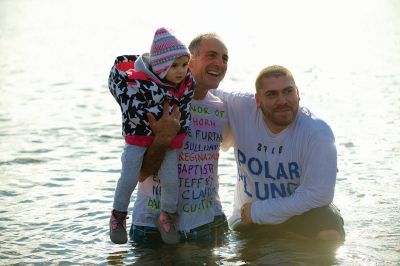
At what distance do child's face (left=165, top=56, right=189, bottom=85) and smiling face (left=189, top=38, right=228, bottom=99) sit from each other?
1.55 ft

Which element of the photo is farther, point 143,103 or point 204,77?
point 204,77

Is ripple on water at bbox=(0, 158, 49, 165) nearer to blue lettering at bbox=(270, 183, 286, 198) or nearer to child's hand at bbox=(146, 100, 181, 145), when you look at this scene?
blue lettering at bbox=(270, 183, 286, 198)

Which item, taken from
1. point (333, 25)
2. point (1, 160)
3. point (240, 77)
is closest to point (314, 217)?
point (1, 160)

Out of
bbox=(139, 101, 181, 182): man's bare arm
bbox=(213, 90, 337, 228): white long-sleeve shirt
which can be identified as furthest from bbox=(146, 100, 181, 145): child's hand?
bbox=(213, 90, 337, 228): white long-sleeve shirt

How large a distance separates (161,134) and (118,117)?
8.98 meters

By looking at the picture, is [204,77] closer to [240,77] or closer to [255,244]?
[255,244]

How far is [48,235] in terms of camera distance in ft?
25.6

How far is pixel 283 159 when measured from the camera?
21.7 feet

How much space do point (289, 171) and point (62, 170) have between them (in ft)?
15.7

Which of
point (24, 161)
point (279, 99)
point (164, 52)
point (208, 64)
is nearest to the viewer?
point (164, 52)

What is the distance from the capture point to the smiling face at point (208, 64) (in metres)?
6.35

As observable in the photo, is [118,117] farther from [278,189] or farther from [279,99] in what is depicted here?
[279,99]

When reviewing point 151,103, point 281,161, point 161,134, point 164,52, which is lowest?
point 281,161

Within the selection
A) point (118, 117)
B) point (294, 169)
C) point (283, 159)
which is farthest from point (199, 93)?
point (118, 117)
